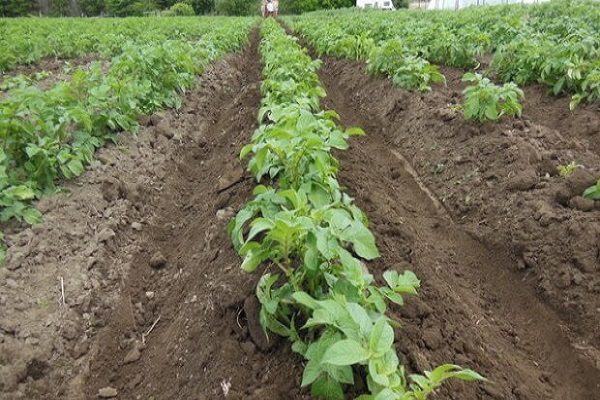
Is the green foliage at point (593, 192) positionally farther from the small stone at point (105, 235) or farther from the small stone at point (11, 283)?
the small stone at point (11, 283)

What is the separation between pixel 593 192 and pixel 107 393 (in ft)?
11.8

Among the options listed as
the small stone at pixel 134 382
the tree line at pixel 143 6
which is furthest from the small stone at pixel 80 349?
the tree line at pixel 143 6

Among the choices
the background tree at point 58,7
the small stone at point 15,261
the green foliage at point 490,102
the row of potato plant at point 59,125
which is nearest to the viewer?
the small stone at point 15,261

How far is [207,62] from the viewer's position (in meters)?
8.89

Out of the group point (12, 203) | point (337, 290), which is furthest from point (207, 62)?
point (337, 290)

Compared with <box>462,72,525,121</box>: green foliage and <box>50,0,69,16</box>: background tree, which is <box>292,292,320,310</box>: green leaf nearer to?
<box>462,72,525,121</box>: green foliage

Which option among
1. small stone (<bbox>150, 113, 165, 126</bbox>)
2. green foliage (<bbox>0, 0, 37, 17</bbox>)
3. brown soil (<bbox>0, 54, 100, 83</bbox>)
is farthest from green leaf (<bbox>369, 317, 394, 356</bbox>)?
green foliage (<bbox>0, 0, 37, 17</bbox>)

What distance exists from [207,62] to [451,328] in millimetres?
7598

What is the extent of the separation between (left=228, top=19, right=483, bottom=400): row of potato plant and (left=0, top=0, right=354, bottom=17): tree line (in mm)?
49409

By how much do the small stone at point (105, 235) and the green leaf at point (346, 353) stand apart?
2719mm

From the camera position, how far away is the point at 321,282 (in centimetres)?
224

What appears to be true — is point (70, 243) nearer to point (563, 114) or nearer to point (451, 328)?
point (451, 328)

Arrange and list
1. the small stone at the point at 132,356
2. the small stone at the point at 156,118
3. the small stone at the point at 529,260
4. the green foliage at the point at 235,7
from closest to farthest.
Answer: the small stone at the point at 132,356 < the small stone at the point at 529,260 < the small stone at the point at 156,118 < the green foliage at the point at 235,7

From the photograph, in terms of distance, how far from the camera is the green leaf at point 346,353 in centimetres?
147
